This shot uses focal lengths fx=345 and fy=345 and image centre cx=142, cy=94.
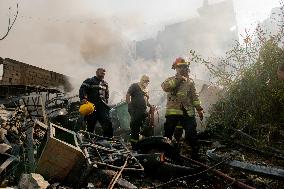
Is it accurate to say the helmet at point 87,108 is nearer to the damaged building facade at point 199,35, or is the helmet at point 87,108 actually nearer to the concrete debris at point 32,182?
the concrete debris at point 32,182

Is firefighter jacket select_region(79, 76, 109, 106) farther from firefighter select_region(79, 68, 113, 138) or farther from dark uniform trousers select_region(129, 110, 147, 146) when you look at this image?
dark uniform trousers select_region(129, 110, 147, 146)

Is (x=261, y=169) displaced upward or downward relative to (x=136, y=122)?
downward

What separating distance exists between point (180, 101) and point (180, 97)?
8cm

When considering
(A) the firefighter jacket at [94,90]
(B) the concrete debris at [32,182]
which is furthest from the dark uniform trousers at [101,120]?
(B) the concrete debris at [32,182]

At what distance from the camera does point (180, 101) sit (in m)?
6.94

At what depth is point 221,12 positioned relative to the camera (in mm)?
48469

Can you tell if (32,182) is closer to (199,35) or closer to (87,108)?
(87,108)

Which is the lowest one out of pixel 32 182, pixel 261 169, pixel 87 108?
pixel 32 182

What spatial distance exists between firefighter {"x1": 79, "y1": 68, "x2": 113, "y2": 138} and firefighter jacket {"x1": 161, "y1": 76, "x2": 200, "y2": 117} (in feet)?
5.93

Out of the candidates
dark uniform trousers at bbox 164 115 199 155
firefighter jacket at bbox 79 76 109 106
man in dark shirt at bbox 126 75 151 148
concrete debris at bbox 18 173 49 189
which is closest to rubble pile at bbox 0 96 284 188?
concrete debris at bbox 18 173 49 189

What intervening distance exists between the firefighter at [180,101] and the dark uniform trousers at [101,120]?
1737 mm

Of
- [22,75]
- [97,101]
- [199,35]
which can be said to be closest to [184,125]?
[97,101]

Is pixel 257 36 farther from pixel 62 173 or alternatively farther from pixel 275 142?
pixel 62 173

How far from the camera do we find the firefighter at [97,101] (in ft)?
26.6
